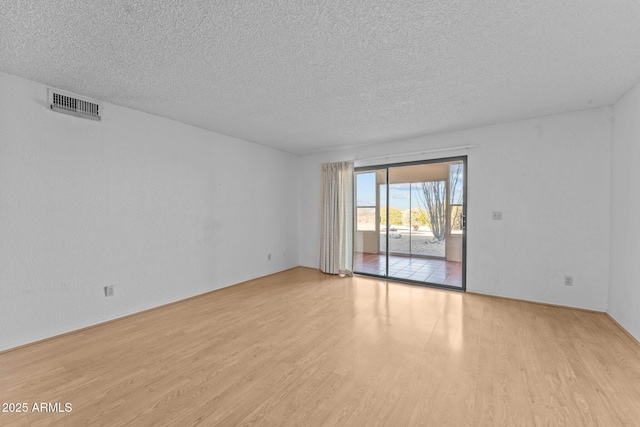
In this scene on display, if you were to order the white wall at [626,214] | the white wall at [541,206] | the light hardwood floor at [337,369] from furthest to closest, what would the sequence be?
the white wall at [541,206] < the white wall at [626,214] < the light hardwood floor at [337,369]

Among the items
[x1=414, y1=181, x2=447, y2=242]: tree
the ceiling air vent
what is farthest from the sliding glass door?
the ceiling air vent

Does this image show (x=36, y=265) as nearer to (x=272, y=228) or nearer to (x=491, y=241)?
(x=272, y=228)

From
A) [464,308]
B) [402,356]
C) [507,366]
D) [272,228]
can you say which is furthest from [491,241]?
[272,228]

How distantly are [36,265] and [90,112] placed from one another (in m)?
1.67

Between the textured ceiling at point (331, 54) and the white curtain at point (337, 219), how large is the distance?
195 centimetres

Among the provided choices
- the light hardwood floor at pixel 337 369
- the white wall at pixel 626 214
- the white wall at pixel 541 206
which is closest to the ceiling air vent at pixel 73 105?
the light hardwood floor at pixel 337 369

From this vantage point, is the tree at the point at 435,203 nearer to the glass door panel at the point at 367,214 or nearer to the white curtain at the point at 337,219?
the glass door panel at the point at 367,214

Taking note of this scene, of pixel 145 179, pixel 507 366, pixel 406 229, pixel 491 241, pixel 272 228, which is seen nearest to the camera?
pixel 507 366

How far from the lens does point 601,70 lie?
239cm

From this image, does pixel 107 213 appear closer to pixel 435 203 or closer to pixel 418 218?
pixel 418 218

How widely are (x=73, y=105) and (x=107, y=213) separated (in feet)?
3.88

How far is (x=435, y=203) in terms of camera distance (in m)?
6.40

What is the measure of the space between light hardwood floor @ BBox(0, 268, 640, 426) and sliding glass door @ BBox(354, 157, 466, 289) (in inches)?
92.6

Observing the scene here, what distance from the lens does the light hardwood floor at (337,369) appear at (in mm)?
1655
